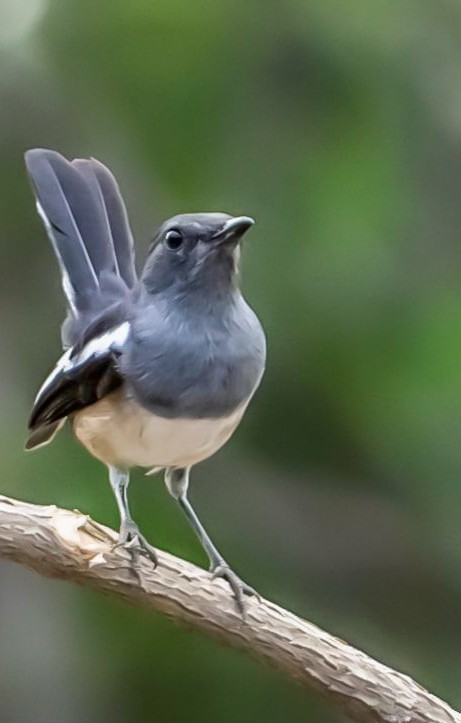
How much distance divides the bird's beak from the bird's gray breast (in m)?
0.08

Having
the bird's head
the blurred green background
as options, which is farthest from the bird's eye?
the blurred green background

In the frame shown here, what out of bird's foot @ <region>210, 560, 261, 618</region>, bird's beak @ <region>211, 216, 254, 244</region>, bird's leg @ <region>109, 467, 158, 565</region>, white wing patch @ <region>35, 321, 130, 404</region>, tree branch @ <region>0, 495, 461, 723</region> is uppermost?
bird's beak @ <region>211, 216, 254, 244</region>

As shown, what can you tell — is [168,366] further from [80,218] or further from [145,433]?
[80,218]

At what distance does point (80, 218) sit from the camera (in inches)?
47.9

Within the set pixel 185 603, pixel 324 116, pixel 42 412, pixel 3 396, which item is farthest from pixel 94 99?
pixel 185 603

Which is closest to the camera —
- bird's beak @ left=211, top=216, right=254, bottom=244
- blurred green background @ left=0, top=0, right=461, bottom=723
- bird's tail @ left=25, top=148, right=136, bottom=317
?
bird's beak @ left=211, top=216, right=254, bottom=244

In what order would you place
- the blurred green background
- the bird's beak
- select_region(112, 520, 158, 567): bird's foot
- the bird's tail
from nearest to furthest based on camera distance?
the bird's beak < select_region(112, 520, 158, 567): bird's foot < the bird's tail < the blurred green background

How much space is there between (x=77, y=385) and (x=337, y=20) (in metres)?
0.62

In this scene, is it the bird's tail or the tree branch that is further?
the bird's tail

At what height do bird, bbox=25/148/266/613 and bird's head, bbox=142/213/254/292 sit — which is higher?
bird's head, bbox=142/213/254/292

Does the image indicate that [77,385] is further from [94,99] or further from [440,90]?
[440,90]

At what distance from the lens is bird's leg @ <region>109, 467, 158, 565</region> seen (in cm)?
108

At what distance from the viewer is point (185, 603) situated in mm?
1053

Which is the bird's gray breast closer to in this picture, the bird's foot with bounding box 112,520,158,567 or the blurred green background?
the bird's foot with bounding box 112,520,158,567
